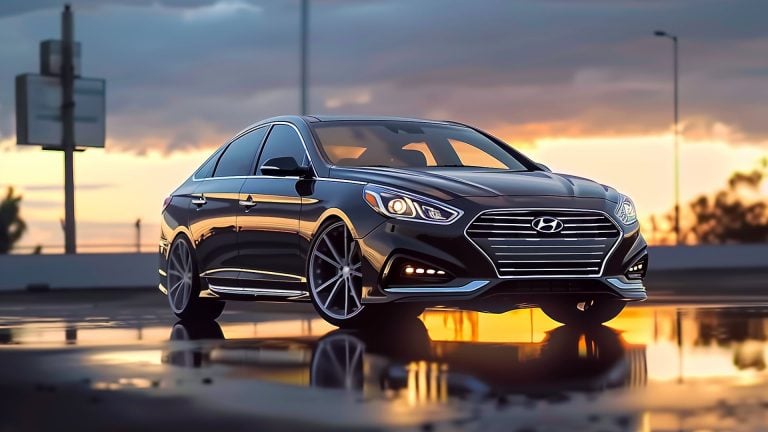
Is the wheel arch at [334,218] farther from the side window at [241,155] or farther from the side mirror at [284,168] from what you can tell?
the side window at [241,155]

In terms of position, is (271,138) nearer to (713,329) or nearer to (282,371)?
(713,329)

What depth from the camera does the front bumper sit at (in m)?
11.3

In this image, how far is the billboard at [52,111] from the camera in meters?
38.2

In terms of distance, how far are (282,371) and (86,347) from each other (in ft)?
7.69

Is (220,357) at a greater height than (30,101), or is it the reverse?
(30,101)

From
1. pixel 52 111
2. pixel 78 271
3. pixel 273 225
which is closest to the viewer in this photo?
pixel 273 225

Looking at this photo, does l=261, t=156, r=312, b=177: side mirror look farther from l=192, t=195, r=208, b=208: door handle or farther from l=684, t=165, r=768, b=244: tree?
l=684, t=165, r=768, b=244: tree

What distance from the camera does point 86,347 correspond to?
11.1 metres

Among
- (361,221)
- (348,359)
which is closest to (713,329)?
(361,221)

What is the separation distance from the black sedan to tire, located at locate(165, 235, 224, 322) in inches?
1.5

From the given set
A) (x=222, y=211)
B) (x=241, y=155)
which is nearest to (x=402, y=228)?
(x=222, y=211)

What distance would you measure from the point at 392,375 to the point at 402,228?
8.56 feet

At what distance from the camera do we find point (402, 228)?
11.4 metres

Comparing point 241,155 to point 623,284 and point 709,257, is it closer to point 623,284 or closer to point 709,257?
point 623,284
